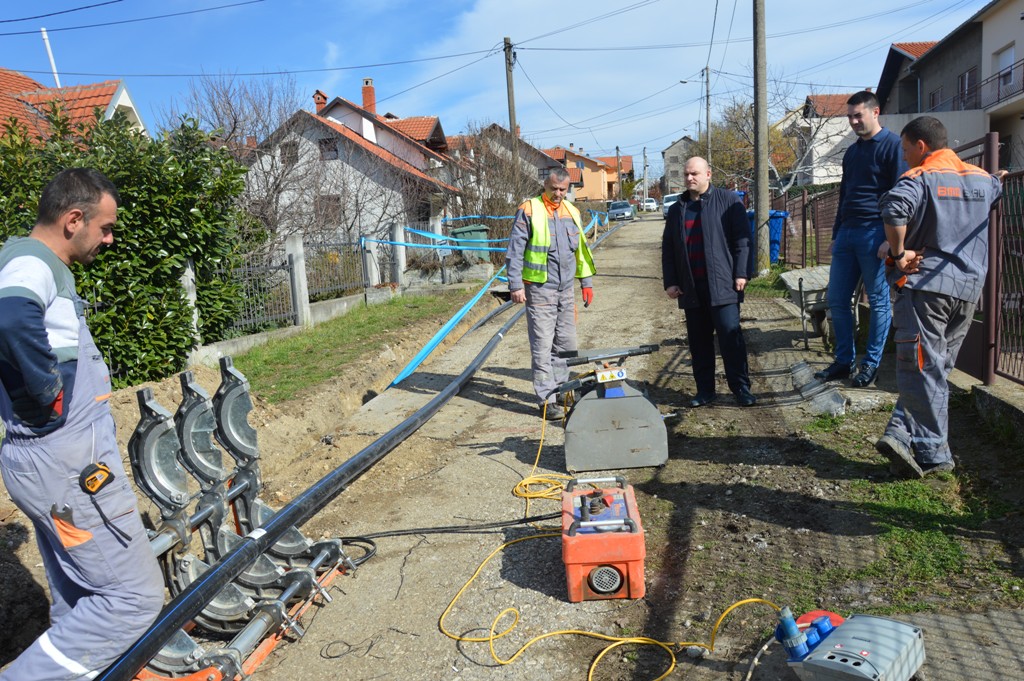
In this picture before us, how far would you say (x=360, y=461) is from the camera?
5281 mm

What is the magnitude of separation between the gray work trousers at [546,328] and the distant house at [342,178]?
31.6 feet

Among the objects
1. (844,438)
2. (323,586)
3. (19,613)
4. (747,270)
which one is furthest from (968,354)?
(19,613)

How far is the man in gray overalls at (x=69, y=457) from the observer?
2.57 meters

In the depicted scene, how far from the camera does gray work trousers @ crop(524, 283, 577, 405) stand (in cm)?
676

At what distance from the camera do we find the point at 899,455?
13.9ft

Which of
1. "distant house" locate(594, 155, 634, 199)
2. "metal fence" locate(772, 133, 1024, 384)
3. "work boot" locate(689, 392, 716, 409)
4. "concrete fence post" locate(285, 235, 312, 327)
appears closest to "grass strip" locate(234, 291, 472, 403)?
"concrete fence post" locate(285, 235, 312, 327)

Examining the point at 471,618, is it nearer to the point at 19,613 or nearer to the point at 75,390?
the point at 75,390

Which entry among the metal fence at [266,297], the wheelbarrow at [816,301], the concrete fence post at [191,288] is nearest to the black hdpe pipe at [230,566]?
the concrete fence post at [191,288]

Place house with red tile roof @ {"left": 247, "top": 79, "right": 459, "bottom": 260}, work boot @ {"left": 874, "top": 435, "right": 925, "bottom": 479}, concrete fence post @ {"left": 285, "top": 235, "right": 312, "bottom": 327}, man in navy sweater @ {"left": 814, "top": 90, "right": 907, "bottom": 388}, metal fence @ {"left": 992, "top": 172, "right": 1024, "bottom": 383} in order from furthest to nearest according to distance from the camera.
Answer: house with red tile roof @ {"left": 247, "top": 79, "right": 459, "bottom": 260} < concrete fence post @ {"left": 285, "top": 235, "right": 312, "bottom": 327} < man in navy sweater @ {"left": 814, "top": 90, "right": 907, "bottom": 388} < metal fence @ {"left": 992, "top": 172, "right": 1024, "bottom": 383} < work boot @ {"left": 874, "top": 435, "right": 925, "bottom": 479}

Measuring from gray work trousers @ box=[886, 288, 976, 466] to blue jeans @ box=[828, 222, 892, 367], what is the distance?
1.69m

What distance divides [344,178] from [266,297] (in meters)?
14.9

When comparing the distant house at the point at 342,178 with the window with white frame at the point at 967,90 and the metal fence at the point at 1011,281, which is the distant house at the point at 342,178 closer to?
the metal fence at the point at 1011,281

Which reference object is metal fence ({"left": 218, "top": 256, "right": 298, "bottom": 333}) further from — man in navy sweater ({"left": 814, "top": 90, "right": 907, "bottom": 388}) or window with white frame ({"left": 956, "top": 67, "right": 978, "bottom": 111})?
window with white frame ({"left": 956, "top": 67, "right": 978, "bottom": 111})

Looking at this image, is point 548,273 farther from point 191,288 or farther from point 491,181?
point 491,181
